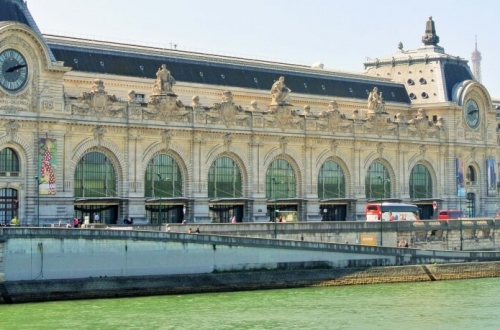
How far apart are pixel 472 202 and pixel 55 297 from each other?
181 feet

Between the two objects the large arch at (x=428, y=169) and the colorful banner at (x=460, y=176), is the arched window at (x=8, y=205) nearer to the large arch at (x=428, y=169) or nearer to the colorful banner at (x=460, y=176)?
the large arch at (x=428, y=169)

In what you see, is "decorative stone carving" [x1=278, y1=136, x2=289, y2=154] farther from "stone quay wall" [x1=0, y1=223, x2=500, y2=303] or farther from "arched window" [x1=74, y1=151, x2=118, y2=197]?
"stone quay wall" [x1=0, y1=223, x2=500, y2=303]

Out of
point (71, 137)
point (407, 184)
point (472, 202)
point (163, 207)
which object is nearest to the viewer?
point (71, 137)

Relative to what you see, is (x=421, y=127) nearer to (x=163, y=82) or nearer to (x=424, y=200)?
(x=424, y=200)

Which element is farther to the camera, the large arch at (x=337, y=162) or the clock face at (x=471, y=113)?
the clock face at (x=471, y=113)

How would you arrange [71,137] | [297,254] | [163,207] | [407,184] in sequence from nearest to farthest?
[297,254] < [71,137] < [163,207] < [407,184]

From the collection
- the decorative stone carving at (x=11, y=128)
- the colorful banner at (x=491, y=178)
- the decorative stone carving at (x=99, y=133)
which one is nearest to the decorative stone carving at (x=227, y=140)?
the decorative stone carving at (x=99, y=133)

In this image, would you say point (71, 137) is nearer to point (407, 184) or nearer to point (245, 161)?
point (245, 161)

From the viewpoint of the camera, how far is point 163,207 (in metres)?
76.1

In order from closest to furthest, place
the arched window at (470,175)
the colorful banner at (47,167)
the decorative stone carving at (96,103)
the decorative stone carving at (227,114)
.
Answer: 1. the colorful banner at (47,167)
2. the decorative stone carving at (96,103)
3. the decorative stone carving at (227,114)
4. the arched window at (470,175)

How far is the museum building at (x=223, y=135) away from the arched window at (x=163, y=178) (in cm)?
9

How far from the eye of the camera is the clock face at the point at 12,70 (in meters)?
66.9

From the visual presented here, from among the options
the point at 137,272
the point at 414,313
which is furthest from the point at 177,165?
the point at 414,313

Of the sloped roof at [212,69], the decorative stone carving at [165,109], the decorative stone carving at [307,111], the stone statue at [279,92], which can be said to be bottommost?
the decorative stone carving at [165,109]
